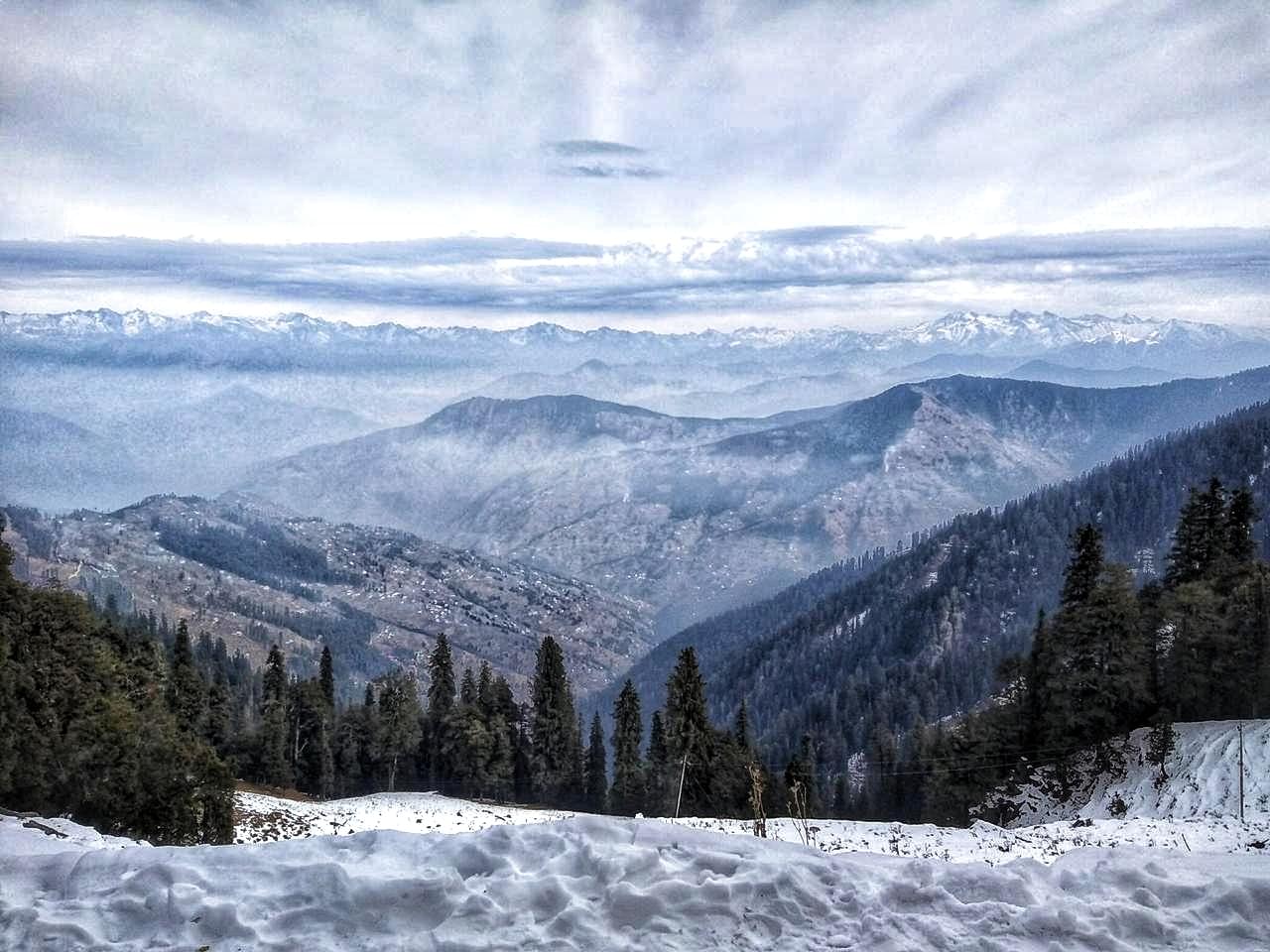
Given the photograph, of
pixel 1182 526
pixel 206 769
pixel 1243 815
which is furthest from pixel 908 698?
pixel 206 769

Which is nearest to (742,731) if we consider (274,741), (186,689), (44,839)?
(274,741)

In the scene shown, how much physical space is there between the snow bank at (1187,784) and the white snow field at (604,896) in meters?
25.0

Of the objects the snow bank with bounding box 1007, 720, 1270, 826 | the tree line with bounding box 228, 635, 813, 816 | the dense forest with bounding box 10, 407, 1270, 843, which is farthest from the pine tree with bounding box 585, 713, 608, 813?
the snow bank with bounding box 1007, 720, 1270, 826

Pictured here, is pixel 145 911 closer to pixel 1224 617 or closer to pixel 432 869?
pixel 432 869

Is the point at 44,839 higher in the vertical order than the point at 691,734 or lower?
higher

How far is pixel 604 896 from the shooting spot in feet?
36.0

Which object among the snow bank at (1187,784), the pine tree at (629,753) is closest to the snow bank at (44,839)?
the snow bank at (1187,784)

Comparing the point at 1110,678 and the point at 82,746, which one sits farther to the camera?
the point at 1110,678

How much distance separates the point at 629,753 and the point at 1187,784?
42487 millimetres

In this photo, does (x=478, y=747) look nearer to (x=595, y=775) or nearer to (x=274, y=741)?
(x=595, y=775)

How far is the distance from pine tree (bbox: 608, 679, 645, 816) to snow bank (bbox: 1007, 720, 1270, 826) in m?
31.5

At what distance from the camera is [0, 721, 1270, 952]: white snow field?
10.3 metres

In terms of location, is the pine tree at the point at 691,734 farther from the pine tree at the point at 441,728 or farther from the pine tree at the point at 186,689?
the pine tree at the point at 186,689

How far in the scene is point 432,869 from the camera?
37.1 feet
